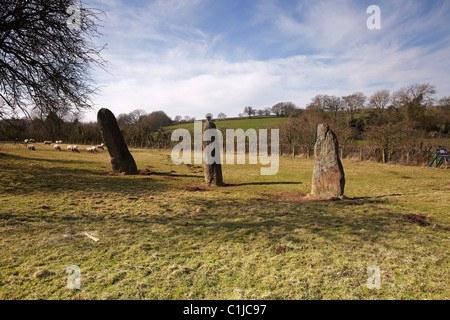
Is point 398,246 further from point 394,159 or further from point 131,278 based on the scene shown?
point 394,159

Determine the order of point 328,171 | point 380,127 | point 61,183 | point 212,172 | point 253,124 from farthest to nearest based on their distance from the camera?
1. point 253,124
2. point 380,127
3. point 212,172
4. point 61,183
5. point 328,171

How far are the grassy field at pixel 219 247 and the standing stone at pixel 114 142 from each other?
229 inches

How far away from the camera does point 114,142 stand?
1458 centimetres

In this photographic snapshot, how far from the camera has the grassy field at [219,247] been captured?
3.35 meters

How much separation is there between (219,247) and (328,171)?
6599 millimetres

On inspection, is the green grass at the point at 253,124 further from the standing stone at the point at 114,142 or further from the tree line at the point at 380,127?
the standing stone at the point at 114,142

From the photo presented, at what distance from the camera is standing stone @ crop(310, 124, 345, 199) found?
937 cm

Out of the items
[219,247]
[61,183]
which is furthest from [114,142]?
[219,247]

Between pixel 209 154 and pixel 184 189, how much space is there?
8.07ft

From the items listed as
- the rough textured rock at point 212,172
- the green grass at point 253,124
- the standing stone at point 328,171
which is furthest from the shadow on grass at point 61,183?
the green grass at point 253,124

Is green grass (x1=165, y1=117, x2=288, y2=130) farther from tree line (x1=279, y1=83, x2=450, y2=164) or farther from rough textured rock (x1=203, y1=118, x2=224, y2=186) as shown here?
rough textured rock (x1=203, y1=118, x2=224, y2=186)

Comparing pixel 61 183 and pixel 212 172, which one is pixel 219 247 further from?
pixel 61 183
